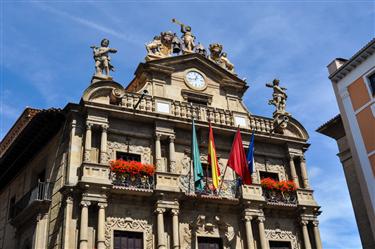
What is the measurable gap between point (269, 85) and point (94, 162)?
11267mm

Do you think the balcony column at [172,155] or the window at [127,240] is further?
the balcony column at [172,155]

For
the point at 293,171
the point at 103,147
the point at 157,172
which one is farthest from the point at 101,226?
the point at 293,171

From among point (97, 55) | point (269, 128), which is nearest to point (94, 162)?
point (97, 55)

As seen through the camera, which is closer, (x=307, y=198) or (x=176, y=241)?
(x=176, y=241)

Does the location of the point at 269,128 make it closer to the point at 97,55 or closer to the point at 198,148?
the point at 198,148

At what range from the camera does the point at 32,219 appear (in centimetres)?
2242

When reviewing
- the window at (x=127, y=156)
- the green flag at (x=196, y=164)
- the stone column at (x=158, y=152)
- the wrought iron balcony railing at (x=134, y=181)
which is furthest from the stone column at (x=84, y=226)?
the green flag at (x=196, y=164)

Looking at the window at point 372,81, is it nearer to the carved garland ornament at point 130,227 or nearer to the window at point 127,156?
the window at point 127,156

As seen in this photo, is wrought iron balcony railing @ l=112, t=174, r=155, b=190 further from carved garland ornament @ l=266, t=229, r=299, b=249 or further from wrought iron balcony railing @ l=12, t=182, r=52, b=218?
carved garland ornament @ l=266, t=229, r=299, b=249

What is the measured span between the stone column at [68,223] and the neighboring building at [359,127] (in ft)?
38.2

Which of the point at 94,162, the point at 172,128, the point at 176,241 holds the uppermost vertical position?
the point at 172,128

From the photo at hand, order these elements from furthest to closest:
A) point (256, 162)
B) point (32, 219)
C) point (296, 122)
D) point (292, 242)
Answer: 1. point (296, 122)
2. point (256, 162)
3. point (292, 242)
4. point (32, 219)

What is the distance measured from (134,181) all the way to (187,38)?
32.3 ft

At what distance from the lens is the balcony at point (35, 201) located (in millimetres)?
21656
